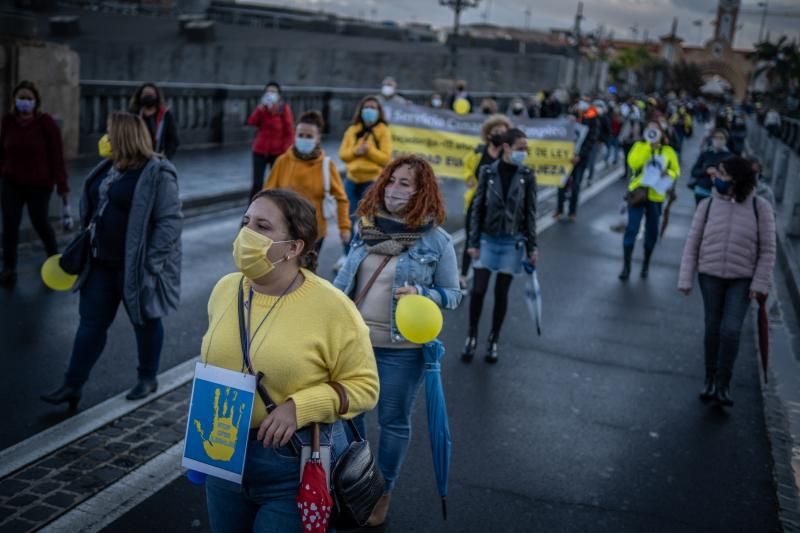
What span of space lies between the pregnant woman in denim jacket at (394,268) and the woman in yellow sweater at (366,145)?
5.51 metres

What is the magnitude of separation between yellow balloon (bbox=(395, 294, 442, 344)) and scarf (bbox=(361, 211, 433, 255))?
483 millimetres

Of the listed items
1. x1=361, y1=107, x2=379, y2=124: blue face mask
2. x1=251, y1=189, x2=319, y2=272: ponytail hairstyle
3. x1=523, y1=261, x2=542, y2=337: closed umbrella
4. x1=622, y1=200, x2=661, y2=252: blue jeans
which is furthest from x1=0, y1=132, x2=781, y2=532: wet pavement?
x1=361, y1=107, x2=379, y2=124: blue face mask

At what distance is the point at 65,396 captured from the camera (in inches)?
229

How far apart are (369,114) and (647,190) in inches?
144

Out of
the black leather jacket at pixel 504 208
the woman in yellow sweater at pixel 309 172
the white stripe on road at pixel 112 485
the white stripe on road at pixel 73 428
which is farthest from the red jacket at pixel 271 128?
the white stripe on road at pixel 112 485

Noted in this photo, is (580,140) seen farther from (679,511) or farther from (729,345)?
(679,511)

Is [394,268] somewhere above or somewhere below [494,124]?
below

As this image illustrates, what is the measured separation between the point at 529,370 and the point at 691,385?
1.33 meters

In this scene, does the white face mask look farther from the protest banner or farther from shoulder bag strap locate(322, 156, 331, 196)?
the protest banner

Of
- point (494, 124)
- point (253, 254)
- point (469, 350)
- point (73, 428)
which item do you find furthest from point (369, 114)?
point (253, 254)

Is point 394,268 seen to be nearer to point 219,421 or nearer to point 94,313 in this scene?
point 219,421

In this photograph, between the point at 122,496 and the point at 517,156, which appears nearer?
the point at 122,496

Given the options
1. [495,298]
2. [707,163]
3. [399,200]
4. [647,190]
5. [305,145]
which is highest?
[399,200]

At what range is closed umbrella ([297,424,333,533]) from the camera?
303cm
